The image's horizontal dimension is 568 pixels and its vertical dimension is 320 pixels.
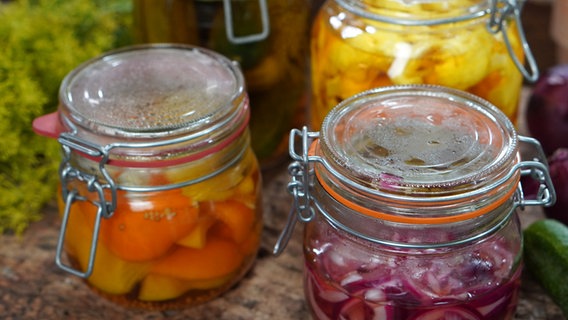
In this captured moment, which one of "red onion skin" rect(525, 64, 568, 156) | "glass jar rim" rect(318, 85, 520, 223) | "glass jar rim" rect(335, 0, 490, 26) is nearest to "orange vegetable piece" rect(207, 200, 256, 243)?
"glass jar rim" rect(318, 85, 520, 223)

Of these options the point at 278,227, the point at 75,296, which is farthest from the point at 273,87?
the point at 75,296

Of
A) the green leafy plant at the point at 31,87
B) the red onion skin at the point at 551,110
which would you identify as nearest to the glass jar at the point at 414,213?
the red onion skin at the point at 551,110

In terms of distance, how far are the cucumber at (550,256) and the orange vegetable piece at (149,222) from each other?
33 centimetres

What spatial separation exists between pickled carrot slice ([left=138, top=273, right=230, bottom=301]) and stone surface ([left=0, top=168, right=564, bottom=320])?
0.10ft

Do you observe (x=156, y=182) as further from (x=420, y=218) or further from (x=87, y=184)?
(x=420, y=218)

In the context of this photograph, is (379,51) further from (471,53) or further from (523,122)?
(523,122)

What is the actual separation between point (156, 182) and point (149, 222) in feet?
0.12

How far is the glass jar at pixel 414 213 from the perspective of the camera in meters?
0.56

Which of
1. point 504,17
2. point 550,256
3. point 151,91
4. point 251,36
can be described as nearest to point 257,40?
point 251,36

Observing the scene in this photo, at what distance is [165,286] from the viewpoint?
2.30 feet

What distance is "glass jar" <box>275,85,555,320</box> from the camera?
0.56m

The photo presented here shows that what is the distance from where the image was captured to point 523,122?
1.00m

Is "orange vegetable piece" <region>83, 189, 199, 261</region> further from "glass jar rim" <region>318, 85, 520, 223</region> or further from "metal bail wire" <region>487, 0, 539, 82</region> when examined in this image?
"metal bail wire" <region>487, 0, 539, 82</region>

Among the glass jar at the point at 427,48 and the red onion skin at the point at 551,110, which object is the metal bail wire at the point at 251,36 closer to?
the glass jar at the point at 427,48
